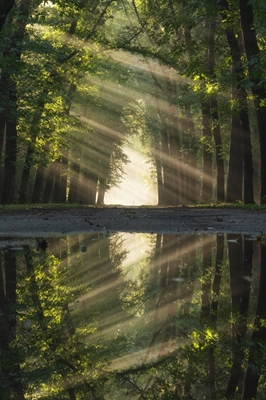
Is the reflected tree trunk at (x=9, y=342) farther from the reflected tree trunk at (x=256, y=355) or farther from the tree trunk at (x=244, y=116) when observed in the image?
the tree trunk at (x=244, y=116)

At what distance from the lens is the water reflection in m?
2.59

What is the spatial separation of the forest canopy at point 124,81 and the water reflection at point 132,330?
11.5 m

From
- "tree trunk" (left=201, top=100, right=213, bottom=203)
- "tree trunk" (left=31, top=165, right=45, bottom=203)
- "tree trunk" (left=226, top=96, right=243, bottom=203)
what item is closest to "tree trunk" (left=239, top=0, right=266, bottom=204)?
"tree trunk" (left=226, top=96, right=243, bottom=203)

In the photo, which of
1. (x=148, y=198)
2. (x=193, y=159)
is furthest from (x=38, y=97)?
(x=148, y=198)

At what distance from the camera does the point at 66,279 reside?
18.7ft

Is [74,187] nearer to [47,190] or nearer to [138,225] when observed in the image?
[47,190]

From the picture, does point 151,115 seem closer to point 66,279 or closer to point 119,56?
point 119,56

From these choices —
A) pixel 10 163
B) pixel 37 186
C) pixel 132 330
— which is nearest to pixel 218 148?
pixel 37 186

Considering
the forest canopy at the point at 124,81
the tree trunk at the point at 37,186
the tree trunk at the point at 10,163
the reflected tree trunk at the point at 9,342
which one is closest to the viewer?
the reflected tree trunk at the point at 9,342

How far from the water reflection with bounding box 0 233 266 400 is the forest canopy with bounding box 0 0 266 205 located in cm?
1154

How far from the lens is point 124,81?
108ft

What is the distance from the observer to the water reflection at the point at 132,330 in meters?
2.59

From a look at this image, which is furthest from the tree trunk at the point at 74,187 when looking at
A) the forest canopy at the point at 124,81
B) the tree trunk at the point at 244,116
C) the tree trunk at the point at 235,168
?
the tree trunk at the point at 244,116

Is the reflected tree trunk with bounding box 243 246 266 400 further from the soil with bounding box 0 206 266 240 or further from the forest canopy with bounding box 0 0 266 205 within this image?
the forest canopy with bounding box 0 0 266 205
